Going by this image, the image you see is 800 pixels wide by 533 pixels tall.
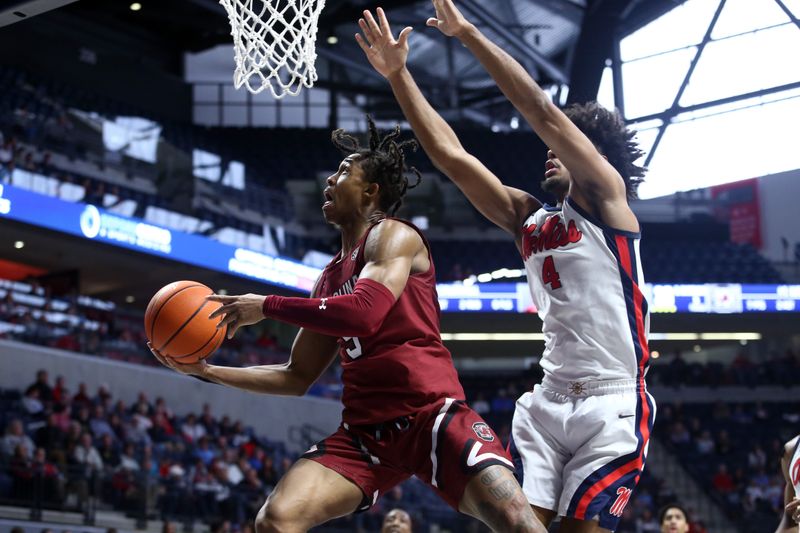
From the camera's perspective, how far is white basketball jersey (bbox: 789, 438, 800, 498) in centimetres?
538

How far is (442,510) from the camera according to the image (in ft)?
52.4

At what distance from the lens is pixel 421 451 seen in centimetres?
388

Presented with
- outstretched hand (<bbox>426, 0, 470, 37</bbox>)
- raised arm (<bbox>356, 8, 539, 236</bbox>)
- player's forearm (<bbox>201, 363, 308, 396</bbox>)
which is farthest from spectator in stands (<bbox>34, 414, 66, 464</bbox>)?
outstretched hand (<bbox>426, 0, 470, 37</bbox>)

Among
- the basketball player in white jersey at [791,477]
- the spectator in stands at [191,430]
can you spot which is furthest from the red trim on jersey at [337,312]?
the spectator in stands at [191,430]

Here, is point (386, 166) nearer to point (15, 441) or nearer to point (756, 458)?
point (15, 441)

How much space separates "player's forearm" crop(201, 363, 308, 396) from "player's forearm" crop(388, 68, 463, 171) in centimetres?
104

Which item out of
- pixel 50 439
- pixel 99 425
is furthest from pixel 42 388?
pixel 50 439

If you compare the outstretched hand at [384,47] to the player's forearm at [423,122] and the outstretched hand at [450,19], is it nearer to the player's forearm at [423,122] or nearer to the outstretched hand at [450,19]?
the player's forearm at [423,122]

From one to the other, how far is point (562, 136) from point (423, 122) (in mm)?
704

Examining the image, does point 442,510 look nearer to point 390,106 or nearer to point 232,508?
point 232,508

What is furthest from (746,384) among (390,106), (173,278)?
(173,278)

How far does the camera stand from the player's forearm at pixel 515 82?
3811 millimetres

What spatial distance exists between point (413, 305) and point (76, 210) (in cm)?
1437

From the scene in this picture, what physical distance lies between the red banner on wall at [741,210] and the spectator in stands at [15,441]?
65.5 feet
